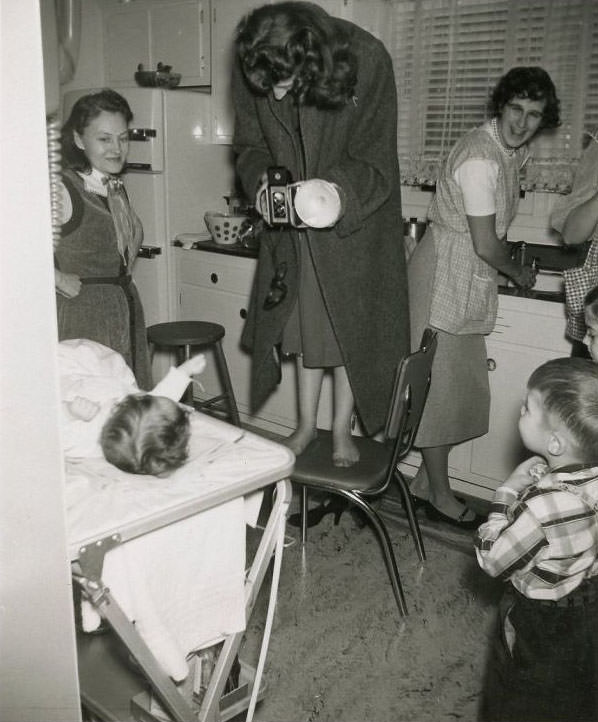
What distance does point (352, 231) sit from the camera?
1.89 metres

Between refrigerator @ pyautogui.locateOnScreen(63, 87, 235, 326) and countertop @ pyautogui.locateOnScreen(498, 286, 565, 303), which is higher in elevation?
refrigerator @ pyautogui.locateOnScreen(63, 87, 235, 326)

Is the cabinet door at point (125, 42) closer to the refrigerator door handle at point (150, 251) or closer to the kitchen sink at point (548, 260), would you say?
the refrigerator door handle at point (150, 251)

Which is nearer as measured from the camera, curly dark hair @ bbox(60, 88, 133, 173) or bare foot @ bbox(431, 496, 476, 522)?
curly dark hair @ bbox(60, 88, 133, 173)

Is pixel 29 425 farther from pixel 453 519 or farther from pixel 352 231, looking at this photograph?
pixel 453 519

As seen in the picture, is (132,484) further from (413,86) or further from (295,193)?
(413,86)

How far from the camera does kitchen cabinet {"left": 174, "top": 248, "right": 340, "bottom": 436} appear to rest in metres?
3.37

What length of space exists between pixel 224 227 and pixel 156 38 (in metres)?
1.18

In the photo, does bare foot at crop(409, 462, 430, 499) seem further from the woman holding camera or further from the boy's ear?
the boy's ear

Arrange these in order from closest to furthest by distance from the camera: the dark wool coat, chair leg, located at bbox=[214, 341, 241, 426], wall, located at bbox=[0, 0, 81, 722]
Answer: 1. wall, located at bbox=[0, 0, 81, 722]
2. the dark wool coat
3. chair leg, located at bbox=[214, 341, 241, 426]

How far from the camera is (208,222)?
3576 millimetres

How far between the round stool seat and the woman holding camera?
0.61m

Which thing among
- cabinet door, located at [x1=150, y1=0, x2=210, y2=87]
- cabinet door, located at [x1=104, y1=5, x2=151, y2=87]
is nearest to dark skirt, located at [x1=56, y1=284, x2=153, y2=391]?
cabinet door, located at [x1=150, y1=0, x2=210, y2=87]

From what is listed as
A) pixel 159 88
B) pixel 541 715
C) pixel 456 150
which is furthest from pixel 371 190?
pixel 159 88

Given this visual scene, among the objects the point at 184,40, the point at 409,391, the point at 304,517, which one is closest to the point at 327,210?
the point at 409,391
